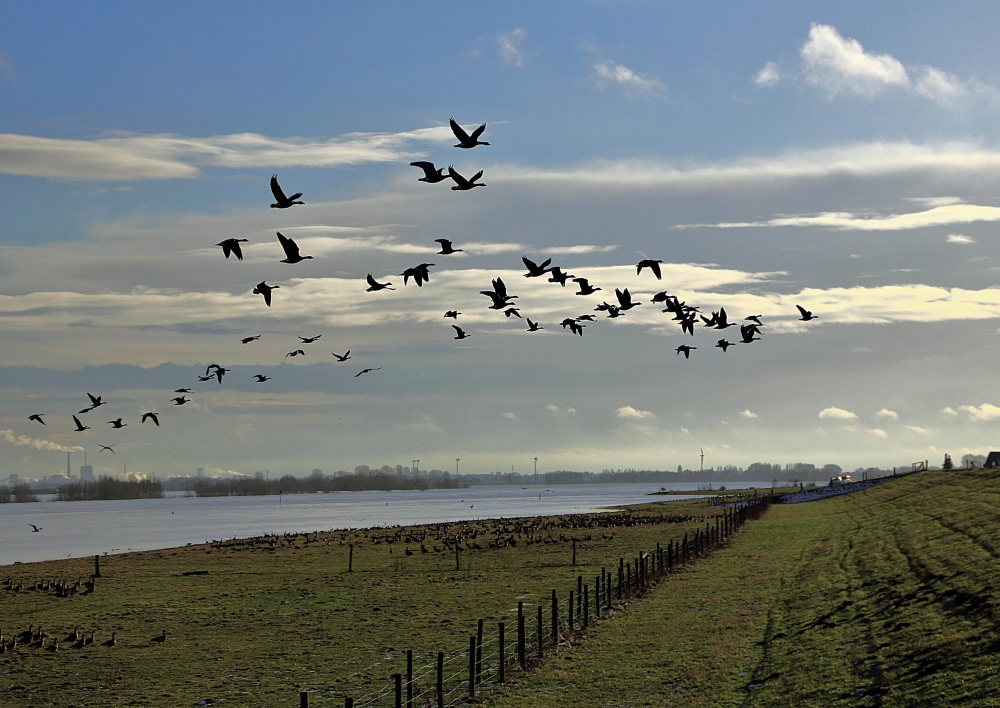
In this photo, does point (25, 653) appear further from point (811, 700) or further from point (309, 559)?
point (309, 559)

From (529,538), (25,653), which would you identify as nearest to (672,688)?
(25,653)

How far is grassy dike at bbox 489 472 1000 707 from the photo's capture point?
2059 centimetres

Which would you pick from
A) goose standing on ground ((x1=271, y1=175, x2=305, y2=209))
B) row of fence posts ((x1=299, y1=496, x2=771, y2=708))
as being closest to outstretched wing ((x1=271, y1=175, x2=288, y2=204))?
goose standing on ground ((x1=271, y1=175, x2=305, y2=209))

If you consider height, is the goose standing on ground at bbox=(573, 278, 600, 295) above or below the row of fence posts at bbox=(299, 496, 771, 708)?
above

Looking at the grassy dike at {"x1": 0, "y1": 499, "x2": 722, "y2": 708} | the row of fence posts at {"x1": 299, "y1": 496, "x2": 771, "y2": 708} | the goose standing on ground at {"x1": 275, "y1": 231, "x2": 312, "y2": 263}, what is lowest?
the grassy dike at {"x1": 0, "y1": 499, "x2": 722, "y2": 708}

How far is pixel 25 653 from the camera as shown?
30.9m

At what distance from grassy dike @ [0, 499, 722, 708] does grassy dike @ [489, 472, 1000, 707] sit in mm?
4721

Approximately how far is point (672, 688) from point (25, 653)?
2183cm

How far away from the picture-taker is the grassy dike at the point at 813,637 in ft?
67.6

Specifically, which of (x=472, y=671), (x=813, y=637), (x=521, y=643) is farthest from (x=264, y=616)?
(x=813, y=637)

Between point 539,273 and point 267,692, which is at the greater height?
point 539,273

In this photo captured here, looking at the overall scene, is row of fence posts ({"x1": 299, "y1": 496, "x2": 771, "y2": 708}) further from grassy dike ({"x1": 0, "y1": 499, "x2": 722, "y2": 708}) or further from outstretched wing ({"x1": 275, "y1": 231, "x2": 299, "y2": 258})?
outstretched wing ({"x1": 275, "y1": 231, "x2": 299, "y2": 258})

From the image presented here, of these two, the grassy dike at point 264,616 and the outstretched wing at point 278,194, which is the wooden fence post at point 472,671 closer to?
the grassy dike at point 264,616

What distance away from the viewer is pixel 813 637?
2577cm
